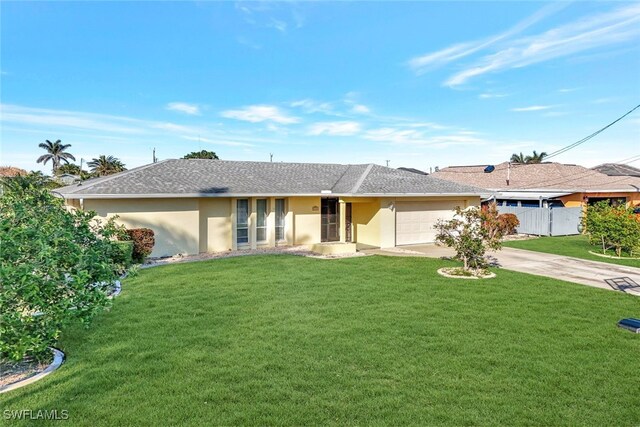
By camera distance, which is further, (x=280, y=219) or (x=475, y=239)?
(x=280, y=219)

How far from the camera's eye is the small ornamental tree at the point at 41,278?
520 centimetres

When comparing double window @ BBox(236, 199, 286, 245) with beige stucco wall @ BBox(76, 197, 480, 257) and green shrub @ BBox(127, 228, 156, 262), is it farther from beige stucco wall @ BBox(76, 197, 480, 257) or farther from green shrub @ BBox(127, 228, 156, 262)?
green shrub @ BBox(127, 228, 156, 262)

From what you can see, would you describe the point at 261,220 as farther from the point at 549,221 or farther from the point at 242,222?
the point at 549,221

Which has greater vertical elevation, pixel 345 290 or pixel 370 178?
pixel 370 178

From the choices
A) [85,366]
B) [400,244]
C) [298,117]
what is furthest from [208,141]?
[85,366]

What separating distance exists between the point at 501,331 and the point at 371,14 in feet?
52.4

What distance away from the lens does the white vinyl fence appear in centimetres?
2673

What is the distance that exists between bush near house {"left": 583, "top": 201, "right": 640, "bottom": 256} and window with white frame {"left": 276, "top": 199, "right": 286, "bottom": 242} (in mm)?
16151

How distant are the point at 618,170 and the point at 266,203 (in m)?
40.0

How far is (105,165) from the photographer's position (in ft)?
182

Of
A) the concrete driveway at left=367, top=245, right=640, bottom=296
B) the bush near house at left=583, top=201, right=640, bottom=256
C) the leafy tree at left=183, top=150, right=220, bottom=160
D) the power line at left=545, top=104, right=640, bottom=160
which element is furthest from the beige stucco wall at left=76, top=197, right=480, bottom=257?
the leafy tree at left=183, top=150, right=220, bottom=160

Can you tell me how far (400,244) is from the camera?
2153cm

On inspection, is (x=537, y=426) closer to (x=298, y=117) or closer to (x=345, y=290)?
(x=345, y=290)

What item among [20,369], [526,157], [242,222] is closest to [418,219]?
[242,222]
